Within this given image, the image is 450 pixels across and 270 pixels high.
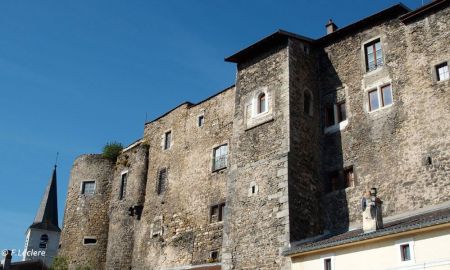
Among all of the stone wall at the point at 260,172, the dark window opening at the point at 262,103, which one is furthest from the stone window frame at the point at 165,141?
the dark window opening at the point at 262,103

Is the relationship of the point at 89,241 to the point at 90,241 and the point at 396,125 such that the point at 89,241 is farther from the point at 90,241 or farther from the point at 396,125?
the point at 396,125

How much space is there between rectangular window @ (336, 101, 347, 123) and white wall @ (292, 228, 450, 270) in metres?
6.10

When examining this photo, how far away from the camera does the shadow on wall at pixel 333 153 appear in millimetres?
20953

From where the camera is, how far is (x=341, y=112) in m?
22.4

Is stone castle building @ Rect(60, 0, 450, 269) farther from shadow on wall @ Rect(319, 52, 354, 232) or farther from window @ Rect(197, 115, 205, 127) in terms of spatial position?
window @ Rect(197, 115, 205, 127)

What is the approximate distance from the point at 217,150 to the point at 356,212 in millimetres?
8433

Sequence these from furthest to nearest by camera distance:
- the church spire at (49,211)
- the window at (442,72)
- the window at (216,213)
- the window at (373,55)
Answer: the church spire at (49,211) < the window at (216,213) < the window at (373,55) < the window at (442,72)

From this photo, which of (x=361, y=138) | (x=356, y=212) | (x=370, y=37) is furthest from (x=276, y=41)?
(x=356, y=212)

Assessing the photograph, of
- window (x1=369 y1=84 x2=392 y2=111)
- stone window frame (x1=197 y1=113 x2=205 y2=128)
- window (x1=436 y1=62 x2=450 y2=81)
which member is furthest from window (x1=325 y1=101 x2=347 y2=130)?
stone window frame (x1=197 y1=113 x2=205 y2=128)

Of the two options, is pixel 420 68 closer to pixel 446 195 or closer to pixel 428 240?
pixel 446 195

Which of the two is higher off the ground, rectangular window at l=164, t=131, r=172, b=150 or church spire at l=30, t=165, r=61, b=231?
church spire at l=30, t=165, r=61, b=231

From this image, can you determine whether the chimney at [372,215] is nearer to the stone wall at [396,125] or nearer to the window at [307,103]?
the stone wall at [396,125]

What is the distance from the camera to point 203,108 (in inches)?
1131

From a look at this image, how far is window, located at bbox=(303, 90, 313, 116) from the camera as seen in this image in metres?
22.6
